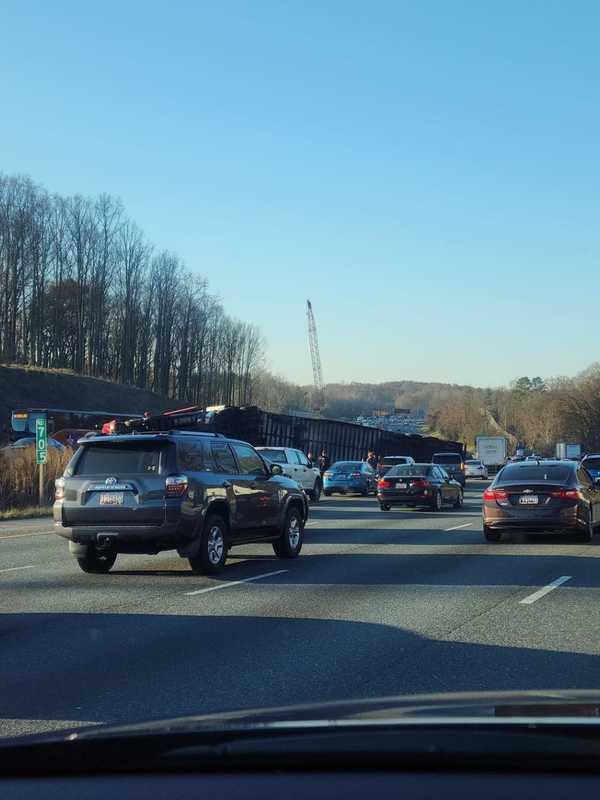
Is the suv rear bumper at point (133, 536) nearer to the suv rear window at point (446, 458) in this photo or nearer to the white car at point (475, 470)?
the suv rear window at point (446, 458)

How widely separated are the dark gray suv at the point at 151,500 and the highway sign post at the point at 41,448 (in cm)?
1334

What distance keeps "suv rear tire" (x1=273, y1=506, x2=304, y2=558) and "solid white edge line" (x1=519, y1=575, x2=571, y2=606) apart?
4.33 metres

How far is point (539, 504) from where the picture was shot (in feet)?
60.5

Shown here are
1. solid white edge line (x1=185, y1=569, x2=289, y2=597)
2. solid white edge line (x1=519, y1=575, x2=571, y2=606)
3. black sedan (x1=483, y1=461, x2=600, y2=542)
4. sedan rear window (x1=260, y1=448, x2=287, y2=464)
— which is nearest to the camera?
solid white edge line (x1=519, y1=575, x2=571, y2=606)

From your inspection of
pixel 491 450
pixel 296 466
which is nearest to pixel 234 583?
pixel 296 466

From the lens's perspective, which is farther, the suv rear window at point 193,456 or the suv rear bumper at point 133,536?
the suv rear window at point 193,456

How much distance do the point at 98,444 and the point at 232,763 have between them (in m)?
11.2

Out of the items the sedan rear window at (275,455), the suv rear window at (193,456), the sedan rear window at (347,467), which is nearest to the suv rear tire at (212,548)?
the suv rear window at (193,456)

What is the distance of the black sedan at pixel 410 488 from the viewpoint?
96.7ft

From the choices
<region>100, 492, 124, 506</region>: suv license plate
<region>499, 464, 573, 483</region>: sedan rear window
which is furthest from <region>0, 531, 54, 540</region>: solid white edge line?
<region>499, 464, 573, 483</region>: sedan rear window

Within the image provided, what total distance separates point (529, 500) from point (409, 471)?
11527mm

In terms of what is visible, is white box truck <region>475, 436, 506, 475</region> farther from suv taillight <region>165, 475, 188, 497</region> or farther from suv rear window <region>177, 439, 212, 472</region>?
suv taillight <region>165, 475, 188, 497</region>

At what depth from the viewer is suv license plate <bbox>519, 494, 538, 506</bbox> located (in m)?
18.5

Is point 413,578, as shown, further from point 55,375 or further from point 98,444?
→ point 55,375
